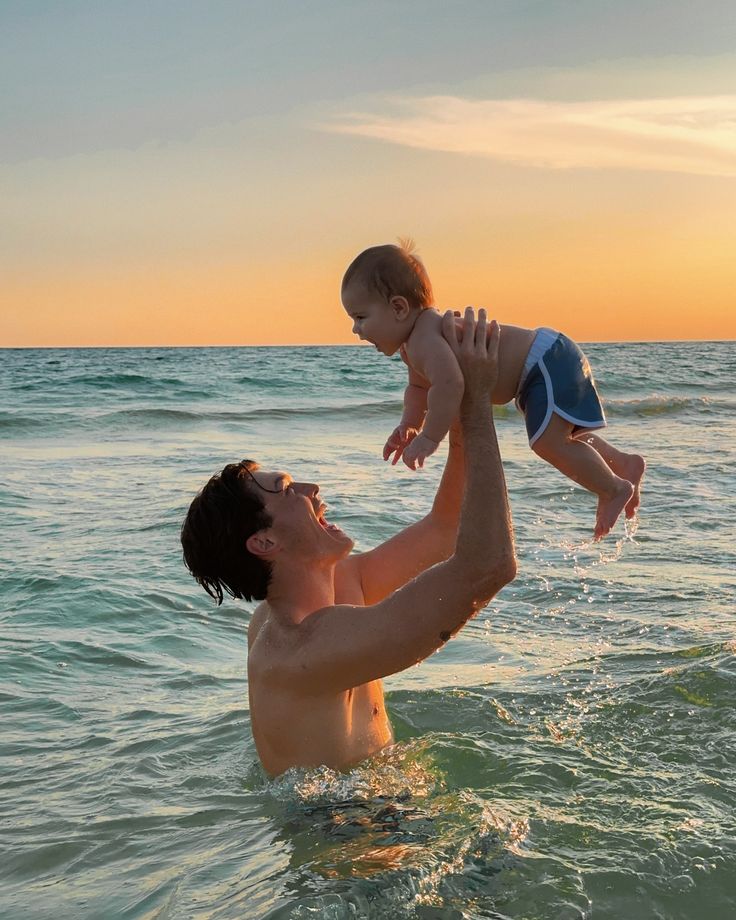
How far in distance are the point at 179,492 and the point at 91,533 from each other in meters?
2.54

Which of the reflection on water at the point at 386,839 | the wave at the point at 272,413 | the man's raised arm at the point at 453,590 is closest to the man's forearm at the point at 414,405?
the man's raised arm at the point at 453,590

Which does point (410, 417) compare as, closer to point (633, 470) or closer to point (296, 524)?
point (296, 524)

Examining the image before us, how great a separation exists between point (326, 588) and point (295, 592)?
14 cm

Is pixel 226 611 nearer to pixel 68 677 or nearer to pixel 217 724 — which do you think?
pixel 68 677

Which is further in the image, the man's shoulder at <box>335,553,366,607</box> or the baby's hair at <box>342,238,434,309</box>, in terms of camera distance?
the man's shoulder at <box>335,553,366,607</box>

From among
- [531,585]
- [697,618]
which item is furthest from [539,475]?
[697,618]

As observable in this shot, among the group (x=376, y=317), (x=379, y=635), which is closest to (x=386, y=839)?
(x=379, y=635)

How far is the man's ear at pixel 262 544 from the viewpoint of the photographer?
3.77m

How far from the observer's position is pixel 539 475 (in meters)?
13.5

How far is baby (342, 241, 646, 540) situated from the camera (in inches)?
154

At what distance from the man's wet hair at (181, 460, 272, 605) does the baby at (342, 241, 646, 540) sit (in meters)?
0.57

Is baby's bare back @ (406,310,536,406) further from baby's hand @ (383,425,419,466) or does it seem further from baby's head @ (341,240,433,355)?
baby's hand @ (383,425,419,466)

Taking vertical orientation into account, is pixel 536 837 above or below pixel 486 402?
below

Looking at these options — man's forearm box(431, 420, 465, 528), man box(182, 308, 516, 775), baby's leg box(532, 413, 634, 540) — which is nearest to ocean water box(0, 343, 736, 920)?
man box(182, 308, 516, 775)
